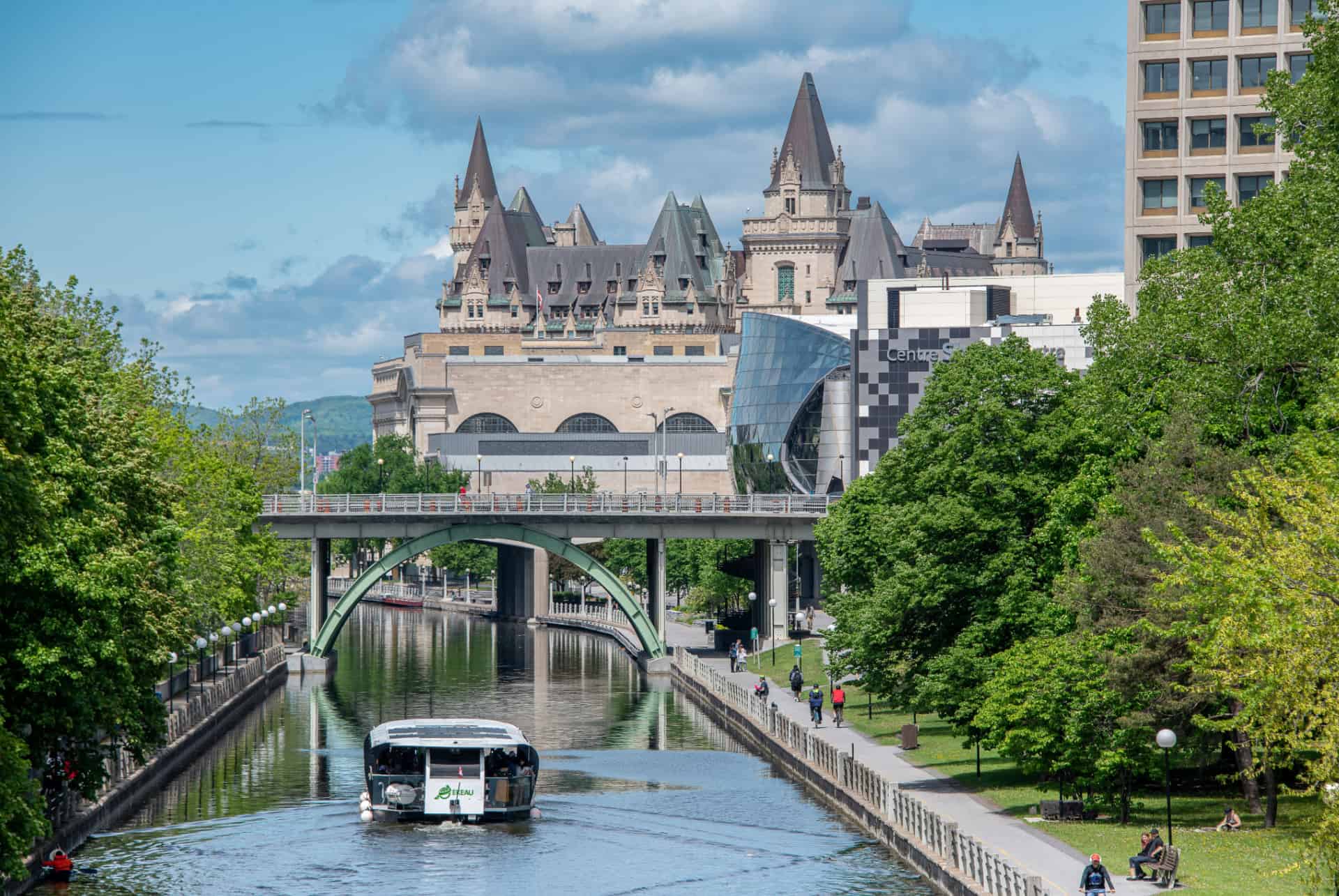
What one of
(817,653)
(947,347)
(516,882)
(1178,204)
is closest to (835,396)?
(947,347)

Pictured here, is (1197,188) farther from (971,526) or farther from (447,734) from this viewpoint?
(447,734)

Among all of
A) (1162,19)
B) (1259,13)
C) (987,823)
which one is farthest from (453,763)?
(1259,13)

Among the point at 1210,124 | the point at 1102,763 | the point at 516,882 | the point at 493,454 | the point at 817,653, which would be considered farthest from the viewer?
the point at 493,454

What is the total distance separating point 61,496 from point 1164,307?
2818 centimetres

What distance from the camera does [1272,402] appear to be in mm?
49156

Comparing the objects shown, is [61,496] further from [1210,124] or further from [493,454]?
[493,454]

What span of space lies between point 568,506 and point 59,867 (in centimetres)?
6070

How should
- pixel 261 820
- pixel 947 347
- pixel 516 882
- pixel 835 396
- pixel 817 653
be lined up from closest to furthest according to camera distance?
1. pixel 516 882
2. pixel 261 820
3. pixel 817 653
4. pixel 947 347
5. pixel 835 396

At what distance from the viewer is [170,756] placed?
208ft

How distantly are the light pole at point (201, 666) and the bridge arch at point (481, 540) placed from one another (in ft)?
57.5

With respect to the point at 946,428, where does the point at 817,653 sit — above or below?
below

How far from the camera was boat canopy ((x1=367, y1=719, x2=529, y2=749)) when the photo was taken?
2206 inches

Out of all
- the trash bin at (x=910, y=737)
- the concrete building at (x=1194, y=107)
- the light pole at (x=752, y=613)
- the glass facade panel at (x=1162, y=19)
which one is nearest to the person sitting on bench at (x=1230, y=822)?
the trash bin at (x=910, y=737)

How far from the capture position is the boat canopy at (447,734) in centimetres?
5603
